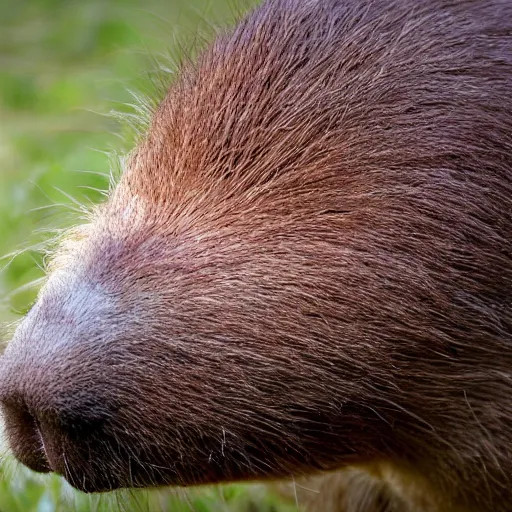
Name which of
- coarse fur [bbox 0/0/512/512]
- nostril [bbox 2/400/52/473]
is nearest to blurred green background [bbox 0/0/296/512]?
nostril [bbox 2/400/52/473]

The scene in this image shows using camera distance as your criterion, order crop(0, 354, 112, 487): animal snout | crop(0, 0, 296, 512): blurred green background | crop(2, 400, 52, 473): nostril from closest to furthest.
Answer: crop(0, 354, 112, 487): animal snout, crop(2, 400, 52, 473): nostril, crop(0, 0, 296, 512): blurred green background

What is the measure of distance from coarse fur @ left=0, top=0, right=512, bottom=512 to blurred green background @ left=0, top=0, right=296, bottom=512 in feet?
1.38

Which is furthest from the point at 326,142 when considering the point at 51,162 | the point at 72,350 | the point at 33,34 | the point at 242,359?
the point at 33,34

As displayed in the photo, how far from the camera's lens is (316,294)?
2.07 metres

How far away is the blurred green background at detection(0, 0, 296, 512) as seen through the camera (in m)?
2.89

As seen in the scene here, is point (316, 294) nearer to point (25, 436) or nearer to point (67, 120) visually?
point (25, 436)

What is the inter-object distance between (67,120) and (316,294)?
4301mm

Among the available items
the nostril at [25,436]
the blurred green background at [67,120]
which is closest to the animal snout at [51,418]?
the nostril at [25,436]

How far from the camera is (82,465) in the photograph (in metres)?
2.13

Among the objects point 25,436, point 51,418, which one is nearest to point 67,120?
point 25,436

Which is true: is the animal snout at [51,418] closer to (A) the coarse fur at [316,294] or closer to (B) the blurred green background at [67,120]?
(A) the coarse fur at [316,294]

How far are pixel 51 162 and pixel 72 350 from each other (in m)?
3.08

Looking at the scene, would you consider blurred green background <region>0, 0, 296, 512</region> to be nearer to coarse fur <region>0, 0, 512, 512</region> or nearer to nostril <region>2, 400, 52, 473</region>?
nostril <region>2, 400, 52, 473</region>

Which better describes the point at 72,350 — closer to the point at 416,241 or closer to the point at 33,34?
the point at 416,241
